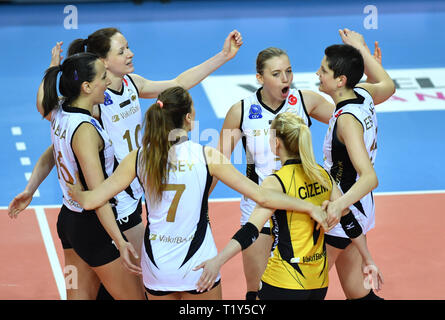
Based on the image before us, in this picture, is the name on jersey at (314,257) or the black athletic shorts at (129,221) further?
the black athletic shorts at (129,221)

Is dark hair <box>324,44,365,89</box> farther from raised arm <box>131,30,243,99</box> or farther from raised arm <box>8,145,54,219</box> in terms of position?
raised arm <box>8,145,54,219</box>

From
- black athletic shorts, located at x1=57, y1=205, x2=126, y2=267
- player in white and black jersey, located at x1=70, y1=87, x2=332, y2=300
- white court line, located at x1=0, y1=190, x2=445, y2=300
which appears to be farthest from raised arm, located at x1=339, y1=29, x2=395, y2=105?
white court line, located at x1=0, y1=190, x2=445, y2=300

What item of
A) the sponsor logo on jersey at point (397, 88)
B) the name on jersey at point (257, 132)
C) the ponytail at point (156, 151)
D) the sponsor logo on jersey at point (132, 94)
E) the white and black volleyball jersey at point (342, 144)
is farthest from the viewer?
the sponsor logo on jersey at point (397, 88)

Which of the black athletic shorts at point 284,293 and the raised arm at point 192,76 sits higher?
the raised arm at point 192,76

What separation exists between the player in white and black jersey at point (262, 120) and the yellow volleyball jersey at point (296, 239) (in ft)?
3.10

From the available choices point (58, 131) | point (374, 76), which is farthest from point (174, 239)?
point (374, 76)

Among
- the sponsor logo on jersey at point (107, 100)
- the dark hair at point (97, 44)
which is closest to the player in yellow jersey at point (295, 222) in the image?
the sponsor logo on jersey at point (107, 100)

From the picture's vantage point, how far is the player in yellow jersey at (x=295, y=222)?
412 centimetres

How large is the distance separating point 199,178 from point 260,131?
1.41 metres

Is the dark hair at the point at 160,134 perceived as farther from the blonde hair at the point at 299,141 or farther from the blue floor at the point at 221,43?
the blue floor at the point at 221,43

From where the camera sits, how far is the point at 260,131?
5250 millimetres

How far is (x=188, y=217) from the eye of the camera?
13.1 ft

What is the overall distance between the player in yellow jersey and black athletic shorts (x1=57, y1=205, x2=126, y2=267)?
111 centimetres
